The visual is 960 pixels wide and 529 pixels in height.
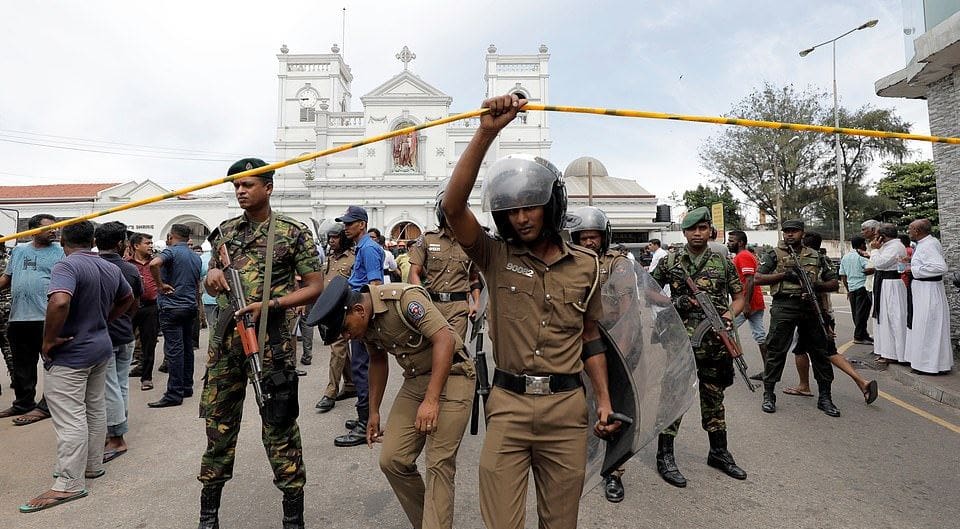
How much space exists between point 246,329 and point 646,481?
2733 mm

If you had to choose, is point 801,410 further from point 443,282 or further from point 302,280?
point 302,280

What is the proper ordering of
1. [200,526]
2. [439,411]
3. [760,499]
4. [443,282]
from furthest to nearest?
[443,282], [760,499], [200,526], [439,411]

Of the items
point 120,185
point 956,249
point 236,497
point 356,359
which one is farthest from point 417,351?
point 120,185

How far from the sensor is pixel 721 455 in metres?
3.66

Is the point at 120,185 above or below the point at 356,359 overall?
above

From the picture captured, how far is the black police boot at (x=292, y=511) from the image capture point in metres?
2.72

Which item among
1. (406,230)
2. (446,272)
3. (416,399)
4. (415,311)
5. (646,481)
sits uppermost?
(406,230)

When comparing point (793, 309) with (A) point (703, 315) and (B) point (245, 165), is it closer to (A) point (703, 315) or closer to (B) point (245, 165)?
(A) point (703, 315)

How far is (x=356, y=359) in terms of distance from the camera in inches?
180

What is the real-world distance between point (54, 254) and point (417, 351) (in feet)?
14.2

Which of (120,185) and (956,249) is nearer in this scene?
(956,249)

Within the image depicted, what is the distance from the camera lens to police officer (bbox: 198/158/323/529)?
268cm

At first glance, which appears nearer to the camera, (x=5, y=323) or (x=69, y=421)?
(x=69, y=421)

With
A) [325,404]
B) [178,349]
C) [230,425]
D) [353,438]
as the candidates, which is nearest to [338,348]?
[325,404]
